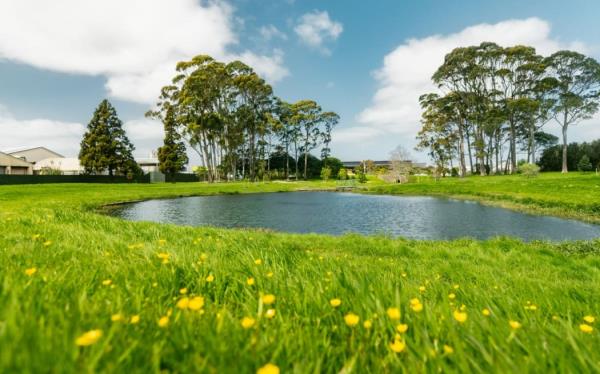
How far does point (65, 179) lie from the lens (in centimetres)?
4272

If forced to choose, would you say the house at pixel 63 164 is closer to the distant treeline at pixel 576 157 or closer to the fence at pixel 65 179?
the fence at pixel 65 179

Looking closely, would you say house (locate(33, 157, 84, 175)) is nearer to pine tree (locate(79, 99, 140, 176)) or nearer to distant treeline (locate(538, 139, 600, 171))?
pine tree (locate(79, 99, 140, 176))

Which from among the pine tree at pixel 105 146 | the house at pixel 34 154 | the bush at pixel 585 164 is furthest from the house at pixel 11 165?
the bush at pixel 585 164

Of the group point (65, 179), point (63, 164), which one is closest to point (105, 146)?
point (65, 179)

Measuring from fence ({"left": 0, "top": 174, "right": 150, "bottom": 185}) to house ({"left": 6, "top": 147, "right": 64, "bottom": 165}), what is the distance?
102 ft

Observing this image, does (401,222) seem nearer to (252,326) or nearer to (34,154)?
(252,326)

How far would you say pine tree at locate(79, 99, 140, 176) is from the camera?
4616 centimetres

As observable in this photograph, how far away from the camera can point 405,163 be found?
5069cm

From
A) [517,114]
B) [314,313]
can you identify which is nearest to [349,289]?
[314,313]

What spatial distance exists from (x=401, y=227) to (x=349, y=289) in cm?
1193

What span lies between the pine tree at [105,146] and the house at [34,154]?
2996 centimetres

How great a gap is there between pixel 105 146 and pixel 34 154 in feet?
123

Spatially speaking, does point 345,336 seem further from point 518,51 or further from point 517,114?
point 517,114

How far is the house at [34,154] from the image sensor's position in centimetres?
6519
